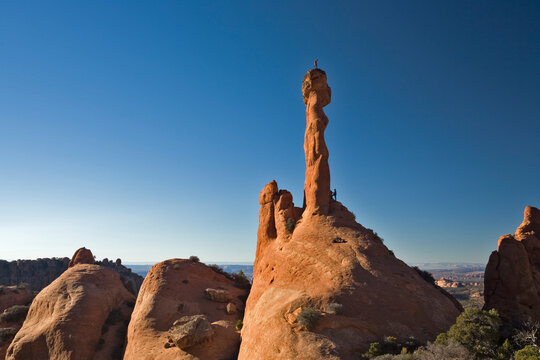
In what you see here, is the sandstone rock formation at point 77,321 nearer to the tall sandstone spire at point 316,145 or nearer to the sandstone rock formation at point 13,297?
the sandstone rock formation at point 13,297

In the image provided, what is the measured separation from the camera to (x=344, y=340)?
62.5 ft

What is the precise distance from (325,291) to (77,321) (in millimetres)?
26088

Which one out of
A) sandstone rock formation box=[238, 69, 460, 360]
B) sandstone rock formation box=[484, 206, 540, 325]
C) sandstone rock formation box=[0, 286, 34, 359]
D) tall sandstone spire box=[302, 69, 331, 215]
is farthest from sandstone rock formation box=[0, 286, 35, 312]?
sandstone rock formation box=[484, 206, 540, 325]

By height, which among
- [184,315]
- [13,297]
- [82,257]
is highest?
[82,257]

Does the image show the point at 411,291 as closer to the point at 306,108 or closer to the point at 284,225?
the point at 284,225

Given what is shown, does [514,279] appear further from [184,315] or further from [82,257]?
[82,257]

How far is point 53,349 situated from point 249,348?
21095mm

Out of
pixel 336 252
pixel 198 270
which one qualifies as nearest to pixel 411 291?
pixel 336 252

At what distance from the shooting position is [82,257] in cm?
4509

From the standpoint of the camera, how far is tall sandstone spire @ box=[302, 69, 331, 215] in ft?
97.4

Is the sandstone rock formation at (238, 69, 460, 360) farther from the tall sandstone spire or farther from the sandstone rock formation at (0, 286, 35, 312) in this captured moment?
the sandstone rock formation at (0, 286, 35, 312)

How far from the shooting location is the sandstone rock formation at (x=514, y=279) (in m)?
21.6

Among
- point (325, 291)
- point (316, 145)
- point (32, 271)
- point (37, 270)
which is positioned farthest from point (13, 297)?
point (32, 271)

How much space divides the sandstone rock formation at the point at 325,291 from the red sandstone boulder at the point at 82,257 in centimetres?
2922
